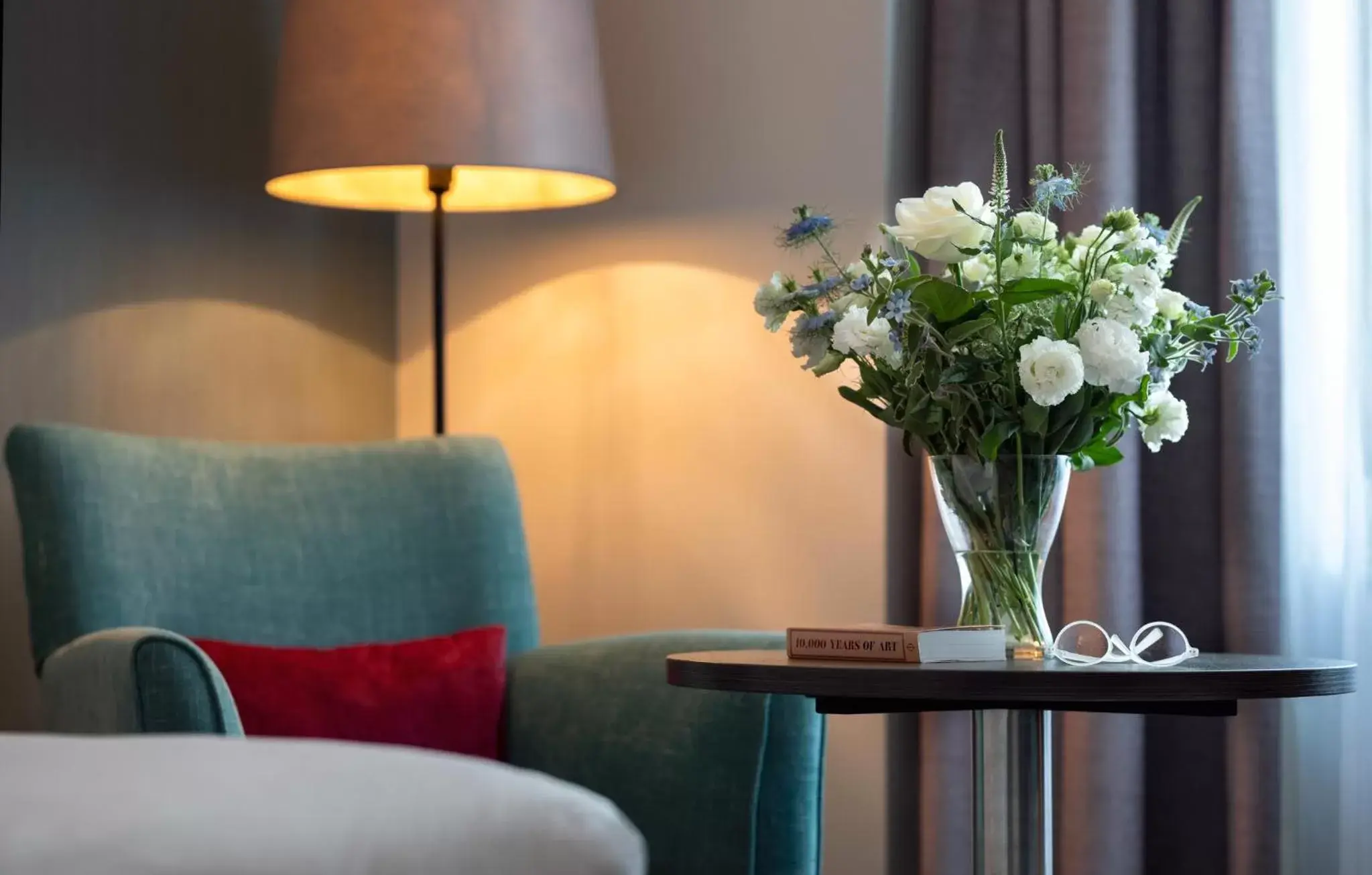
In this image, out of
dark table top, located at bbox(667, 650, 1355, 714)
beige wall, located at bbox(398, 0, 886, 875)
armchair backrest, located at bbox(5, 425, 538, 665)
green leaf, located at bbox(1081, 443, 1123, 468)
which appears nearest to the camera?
dark table top, located at bbox(667, 650, 1355, 714)

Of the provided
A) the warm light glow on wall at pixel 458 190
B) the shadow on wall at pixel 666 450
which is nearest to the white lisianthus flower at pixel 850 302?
the shadow on wall at pixel 666 450

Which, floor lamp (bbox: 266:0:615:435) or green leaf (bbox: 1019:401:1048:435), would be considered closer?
green leaf (bbox: 1019:401:1048:435)

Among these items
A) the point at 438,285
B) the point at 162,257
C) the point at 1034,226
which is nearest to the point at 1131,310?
the point at 1034,226

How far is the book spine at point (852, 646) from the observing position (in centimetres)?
144

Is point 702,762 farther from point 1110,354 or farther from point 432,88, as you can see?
point 432,88

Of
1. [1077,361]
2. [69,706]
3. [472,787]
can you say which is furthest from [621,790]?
[472,787]

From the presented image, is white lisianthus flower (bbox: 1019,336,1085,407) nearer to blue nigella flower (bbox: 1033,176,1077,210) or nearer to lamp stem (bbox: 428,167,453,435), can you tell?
blue nigella flower (bbox: 1033,176,1077,210)

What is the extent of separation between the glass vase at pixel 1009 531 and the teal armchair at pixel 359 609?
0.33 meters

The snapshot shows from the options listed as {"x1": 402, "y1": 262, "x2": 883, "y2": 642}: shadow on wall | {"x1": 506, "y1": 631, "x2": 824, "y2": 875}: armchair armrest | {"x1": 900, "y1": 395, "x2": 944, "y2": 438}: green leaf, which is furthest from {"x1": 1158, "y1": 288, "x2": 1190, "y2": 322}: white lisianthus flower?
{"x1": 402, "y1": 262, "x2": 883, "y2": 642}: shadow on wall

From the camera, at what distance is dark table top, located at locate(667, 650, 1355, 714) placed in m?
1.30

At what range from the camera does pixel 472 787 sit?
33 cm

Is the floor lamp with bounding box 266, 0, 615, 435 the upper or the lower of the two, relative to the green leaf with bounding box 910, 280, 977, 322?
upper

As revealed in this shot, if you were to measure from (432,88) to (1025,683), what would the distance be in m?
1.34

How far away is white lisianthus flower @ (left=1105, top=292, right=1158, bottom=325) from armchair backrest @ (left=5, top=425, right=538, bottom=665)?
1064 millimetres
